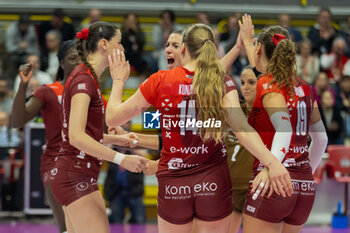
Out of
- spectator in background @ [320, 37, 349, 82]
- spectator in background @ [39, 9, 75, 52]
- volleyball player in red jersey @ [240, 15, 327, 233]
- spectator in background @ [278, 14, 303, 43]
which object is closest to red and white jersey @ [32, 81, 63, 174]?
volleyball player in red jersey @ [240, 15, 327, 233]

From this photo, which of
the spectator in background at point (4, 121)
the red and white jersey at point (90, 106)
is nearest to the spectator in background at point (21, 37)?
the spectator in background at point (4, 121)

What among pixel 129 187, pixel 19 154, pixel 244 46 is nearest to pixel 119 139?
pixel 244 46

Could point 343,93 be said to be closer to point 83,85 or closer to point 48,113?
point 48,113

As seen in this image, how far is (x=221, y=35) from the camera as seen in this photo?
26.5ft

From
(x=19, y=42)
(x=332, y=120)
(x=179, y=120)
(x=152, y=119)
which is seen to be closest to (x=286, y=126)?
(x=179, y=120)

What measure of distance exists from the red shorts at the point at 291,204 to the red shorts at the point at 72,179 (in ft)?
3.89

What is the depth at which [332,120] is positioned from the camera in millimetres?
9078

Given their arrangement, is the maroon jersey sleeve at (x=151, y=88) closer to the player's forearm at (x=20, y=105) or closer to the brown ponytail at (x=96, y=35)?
the brown ponytail at (x=96, y=35)

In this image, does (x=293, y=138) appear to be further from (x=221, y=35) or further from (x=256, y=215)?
(x=221, y=35)

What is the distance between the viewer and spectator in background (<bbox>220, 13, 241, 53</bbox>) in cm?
763

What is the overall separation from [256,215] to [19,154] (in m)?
5.35

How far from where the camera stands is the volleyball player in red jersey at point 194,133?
3.91m

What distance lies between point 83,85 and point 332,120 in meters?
5.76

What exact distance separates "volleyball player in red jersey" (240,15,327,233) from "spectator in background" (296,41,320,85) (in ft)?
16.6
